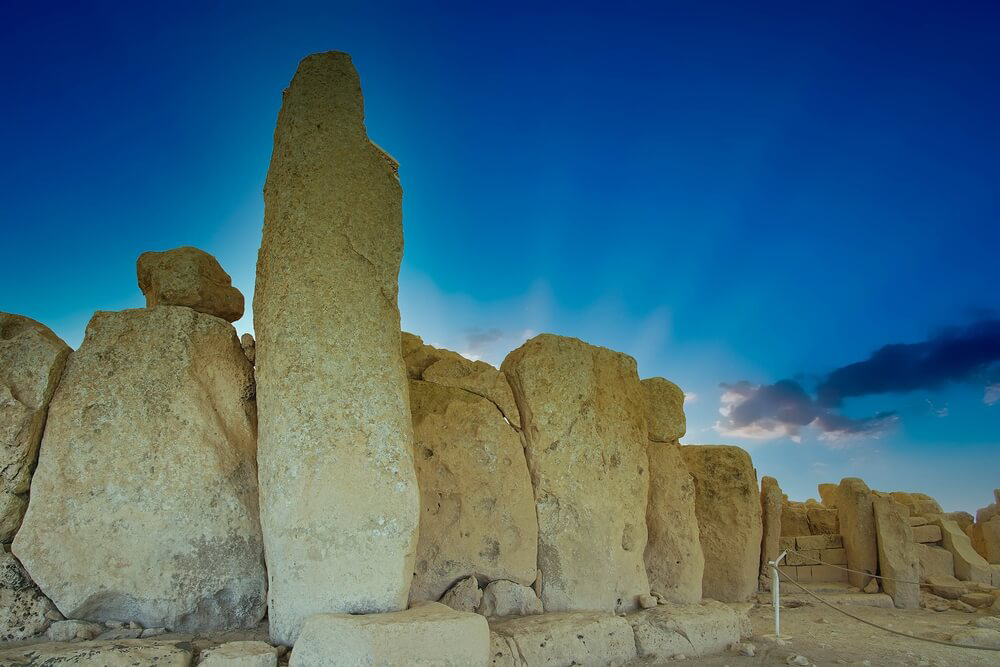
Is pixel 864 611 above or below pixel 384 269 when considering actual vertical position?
below

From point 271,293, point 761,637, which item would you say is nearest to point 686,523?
point 761,637

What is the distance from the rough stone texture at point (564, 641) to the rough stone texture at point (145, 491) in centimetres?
182

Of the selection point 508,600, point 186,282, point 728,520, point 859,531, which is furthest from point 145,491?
point 859,531

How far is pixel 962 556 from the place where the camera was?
11539 millimetres

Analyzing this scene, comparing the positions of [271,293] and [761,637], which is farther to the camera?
[761,637]

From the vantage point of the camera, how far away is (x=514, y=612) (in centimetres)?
604

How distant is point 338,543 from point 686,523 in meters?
4.64

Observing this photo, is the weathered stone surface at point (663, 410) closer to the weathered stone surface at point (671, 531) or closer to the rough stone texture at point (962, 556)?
the weathered stone surface at point (671, 531)

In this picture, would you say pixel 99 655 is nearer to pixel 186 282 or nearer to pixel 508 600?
pixel 186 282

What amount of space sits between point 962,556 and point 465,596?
971 centimetres

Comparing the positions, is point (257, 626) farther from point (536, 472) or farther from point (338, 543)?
point (536, 472)

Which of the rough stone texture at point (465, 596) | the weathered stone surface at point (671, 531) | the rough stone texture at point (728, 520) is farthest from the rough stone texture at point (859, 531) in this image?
the rough stone texture at point (465, 596)

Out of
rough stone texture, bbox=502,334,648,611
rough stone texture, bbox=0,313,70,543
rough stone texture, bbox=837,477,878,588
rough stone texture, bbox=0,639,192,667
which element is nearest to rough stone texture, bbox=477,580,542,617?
rough stone texture, bbox=502,334,648,611

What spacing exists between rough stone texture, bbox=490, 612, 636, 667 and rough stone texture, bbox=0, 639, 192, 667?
2173 mm
